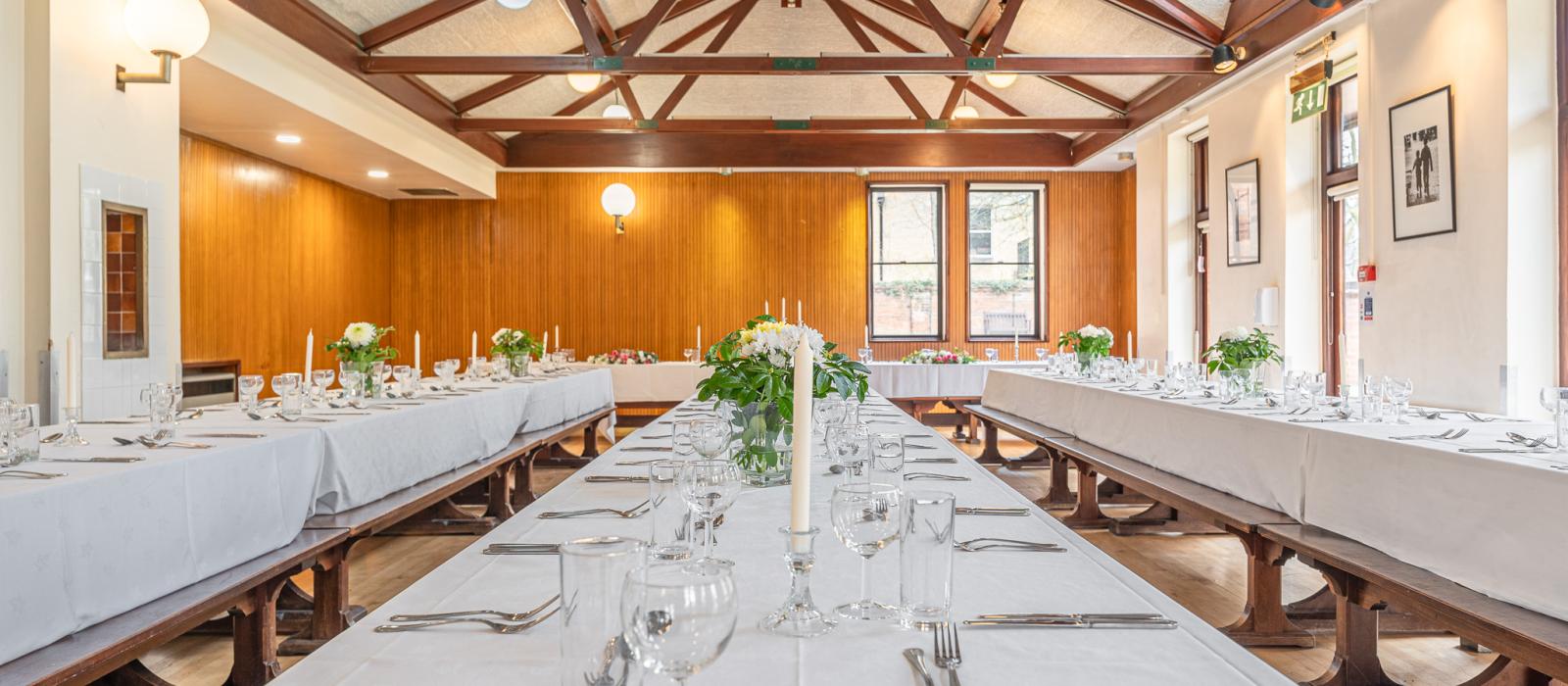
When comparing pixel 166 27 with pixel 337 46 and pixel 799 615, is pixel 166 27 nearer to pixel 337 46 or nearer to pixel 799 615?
pixel 337 46

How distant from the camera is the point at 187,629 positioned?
7.24ft

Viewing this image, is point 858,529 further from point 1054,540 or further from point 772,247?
point 772,247

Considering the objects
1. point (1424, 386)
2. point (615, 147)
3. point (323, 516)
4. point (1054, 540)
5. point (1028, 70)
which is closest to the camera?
point (1054, 540)

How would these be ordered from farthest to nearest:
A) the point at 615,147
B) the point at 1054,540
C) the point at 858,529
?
the point at 615,147
the point at 1054,540
the point at 858,529

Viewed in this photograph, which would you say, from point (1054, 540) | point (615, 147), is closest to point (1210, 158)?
point (615, 147)

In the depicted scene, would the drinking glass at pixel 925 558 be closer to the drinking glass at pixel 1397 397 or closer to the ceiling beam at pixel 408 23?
the drinking glass at pixel 1397 397

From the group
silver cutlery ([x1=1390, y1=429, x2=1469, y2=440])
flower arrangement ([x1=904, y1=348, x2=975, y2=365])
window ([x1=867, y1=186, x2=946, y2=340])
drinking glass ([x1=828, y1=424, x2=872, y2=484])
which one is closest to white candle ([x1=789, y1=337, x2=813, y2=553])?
drinking glass ([x1=828, y1=424, x2=872, y2=484])

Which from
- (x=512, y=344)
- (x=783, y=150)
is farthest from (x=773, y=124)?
(x=512, y=344)

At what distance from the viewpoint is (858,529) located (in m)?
1.10

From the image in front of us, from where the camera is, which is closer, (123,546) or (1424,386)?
(123,546)

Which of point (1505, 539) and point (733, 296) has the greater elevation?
point (733, 296)

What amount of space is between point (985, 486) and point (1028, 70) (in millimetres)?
4995

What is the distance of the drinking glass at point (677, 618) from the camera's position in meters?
0.72

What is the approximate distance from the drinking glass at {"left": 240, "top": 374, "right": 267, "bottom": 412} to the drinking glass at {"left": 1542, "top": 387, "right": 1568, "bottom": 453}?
4153mm
